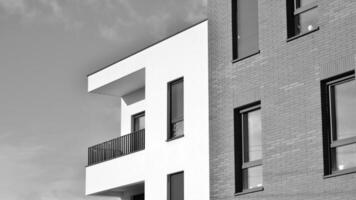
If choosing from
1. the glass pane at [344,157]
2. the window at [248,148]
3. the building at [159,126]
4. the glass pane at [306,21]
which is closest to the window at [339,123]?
the glass pane at [344,157]

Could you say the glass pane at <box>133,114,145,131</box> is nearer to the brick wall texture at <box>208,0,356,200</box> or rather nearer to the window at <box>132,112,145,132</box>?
the window at <box>132,112,145,132</box>

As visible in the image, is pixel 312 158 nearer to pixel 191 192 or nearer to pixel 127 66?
pixel 191 192

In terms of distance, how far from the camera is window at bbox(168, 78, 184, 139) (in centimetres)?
2641

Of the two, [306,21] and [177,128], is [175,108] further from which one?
[306,21]

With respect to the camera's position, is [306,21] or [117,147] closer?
[306,21]

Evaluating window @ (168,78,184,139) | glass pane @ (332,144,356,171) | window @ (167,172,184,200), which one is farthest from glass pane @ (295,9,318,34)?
window @ (167,172,184,200)

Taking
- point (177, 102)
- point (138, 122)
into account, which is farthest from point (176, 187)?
point (138, 122)

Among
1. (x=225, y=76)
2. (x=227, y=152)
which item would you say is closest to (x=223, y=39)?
(x=225, y=76)

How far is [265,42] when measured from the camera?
2241cm

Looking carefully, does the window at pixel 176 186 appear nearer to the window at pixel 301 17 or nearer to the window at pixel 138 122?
the window at pixel 138 122

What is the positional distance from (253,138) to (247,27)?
3062 mm

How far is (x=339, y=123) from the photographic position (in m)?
19.9

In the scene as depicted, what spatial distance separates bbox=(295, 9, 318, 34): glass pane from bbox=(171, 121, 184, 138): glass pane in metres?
5.77

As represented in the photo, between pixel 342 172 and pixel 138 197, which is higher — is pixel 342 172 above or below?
below
